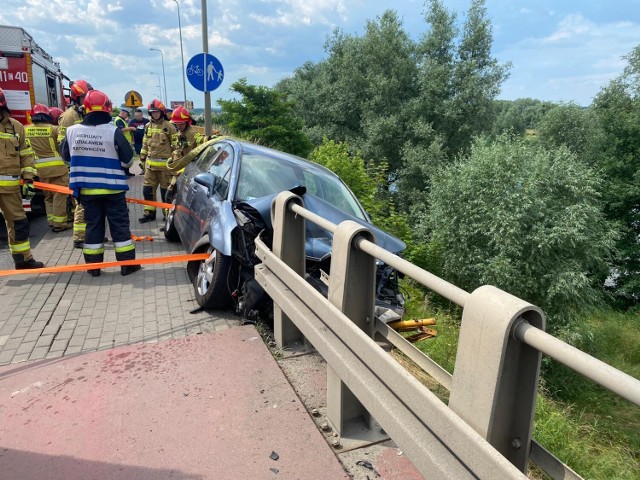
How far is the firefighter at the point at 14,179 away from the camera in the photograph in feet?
18.3

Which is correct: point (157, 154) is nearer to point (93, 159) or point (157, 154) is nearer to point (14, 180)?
point (14, 180)

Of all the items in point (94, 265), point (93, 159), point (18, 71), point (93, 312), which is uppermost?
point (18, 71)

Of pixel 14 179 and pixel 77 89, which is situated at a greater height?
pixel 77 89

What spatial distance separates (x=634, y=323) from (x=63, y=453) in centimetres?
2123

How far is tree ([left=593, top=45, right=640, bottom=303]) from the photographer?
21.6 metres

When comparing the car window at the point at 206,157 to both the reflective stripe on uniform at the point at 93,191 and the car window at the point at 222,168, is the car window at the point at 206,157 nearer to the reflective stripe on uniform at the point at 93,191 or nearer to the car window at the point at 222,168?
the car window at the point at 222,168

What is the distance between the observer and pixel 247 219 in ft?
12.6

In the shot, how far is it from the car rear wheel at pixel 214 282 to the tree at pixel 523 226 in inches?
459

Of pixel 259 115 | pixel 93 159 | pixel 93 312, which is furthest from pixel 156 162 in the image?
pixel 259 115

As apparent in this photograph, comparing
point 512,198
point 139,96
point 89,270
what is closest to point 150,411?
point 89,270

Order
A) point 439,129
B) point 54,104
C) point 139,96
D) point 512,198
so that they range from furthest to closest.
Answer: point 439,129, point 139,96, point 512,198, point 54,104

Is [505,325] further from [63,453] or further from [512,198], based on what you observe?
[512,198]

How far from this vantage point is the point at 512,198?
1461 cm

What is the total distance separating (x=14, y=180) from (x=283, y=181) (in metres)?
3.48
